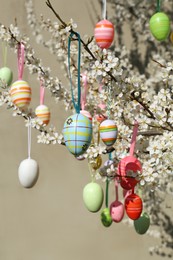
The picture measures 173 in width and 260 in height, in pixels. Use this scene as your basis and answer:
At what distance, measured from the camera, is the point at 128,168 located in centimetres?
308

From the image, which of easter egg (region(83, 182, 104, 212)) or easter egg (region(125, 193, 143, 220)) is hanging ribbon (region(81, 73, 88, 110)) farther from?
easter egg (region(125, 193, 143, 220))

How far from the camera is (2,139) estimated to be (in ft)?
18.6

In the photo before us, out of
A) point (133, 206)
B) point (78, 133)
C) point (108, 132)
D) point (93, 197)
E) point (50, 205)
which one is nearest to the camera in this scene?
point (78, 133)

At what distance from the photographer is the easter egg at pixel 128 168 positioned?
307 cm

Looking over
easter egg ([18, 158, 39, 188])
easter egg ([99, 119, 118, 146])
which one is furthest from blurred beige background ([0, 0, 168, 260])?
easter egg ([99, 119, 118, 146])

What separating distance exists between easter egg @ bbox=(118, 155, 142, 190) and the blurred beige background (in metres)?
2.53

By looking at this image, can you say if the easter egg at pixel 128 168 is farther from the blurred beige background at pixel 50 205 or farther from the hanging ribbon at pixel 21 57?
the blurred beige background at pixel 50 205

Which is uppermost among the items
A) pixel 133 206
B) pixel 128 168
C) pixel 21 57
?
pixel 21 57

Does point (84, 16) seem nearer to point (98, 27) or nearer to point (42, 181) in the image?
point (42, 181)

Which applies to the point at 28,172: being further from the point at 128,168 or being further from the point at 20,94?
the point at 128,168

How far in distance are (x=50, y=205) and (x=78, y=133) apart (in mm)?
2845

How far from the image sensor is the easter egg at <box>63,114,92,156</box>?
2.91 m

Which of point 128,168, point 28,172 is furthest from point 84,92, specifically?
point 128,168

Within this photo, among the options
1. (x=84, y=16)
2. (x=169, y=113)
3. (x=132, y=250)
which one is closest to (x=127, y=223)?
(x=132, y=250)
